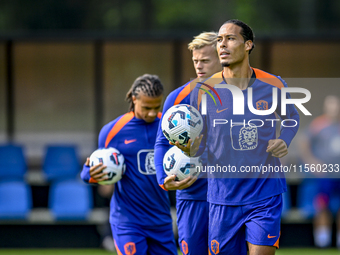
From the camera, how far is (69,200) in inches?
340

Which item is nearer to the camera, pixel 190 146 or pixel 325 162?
pixel 190 146

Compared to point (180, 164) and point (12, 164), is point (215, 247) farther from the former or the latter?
point (12, 164)

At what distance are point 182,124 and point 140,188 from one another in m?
1.00

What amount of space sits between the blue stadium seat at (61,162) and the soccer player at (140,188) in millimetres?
4620

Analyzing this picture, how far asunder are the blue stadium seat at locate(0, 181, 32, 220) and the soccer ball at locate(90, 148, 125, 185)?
4.28m

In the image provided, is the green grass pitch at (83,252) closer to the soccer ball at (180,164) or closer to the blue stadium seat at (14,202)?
the blue stadium seat at (14,202)

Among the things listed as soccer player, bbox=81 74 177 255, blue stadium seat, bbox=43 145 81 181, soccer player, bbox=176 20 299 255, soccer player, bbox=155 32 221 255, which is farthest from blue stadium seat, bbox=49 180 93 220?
soccer player, bbox=176 20 299 255

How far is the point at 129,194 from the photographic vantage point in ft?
15.1

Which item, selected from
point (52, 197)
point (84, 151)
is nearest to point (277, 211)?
point (52, 197)

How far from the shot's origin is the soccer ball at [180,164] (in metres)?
3.99

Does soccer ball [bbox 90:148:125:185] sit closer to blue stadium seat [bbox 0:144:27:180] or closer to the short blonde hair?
the short blonde hair

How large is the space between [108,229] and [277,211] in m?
4.83

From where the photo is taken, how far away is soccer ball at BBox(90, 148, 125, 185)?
14.7ft

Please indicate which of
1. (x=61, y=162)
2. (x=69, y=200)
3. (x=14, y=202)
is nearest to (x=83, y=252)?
(x=69, y=200)
